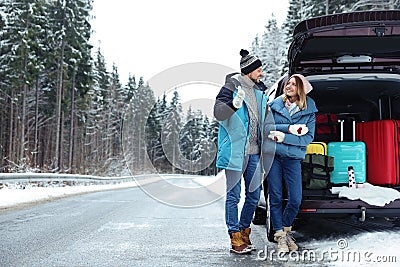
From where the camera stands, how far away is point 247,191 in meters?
5.53

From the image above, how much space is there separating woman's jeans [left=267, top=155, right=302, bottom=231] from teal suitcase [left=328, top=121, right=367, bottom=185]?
38.4 inches

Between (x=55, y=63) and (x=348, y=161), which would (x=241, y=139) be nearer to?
(x=348, y=161)

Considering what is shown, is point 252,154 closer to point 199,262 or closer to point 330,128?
point 199,262

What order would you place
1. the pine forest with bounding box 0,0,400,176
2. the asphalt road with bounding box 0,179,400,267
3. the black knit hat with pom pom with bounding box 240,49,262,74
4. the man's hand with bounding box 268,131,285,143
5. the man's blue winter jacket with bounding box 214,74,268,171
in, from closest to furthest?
the asphalt road with bounding box 0,179,400,267 < the man's blue winter jacket with bounding box 214,74,268,171 < the man's hand with bounding box 268,131,285,143 < the black knit hat with pom pom with bounding box 240,49,262,74 < the pine forest with bounding box 0,0,400,176

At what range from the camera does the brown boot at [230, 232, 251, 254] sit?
518 centimetres

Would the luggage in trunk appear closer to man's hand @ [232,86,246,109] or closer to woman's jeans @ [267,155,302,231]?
woman's jeans @ [267,155,302,231]

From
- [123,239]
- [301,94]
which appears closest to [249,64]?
[301,94]

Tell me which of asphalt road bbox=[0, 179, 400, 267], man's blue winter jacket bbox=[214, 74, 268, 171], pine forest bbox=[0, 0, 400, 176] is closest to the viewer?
asphalt road bbox=[0, 179, 400, 267]

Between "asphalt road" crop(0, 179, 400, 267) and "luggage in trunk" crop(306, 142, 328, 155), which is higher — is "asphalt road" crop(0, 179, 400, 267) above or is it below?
below

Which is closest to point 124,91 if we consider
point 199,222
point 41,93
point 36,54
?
point 41,93

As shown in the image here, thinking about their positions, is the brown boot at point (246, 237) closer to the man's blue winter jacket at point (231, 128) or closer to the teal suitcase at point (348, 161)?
the man's blue winter jacket at point (231, 128)

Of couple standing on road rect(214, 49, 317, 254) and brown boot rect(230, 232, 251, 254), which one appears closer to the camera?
brown boot rect(230, 232, 251, 254)

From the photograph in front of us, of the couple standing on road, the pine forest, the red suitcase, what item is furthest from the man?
the pine forest

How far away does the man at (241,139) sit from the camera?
17.2ft
